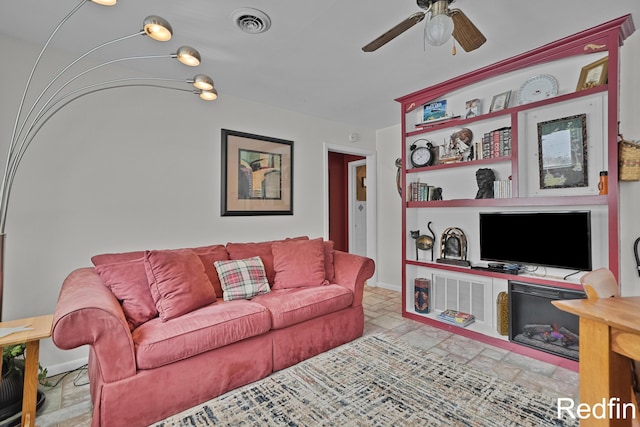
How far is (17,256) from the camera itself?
2.16m

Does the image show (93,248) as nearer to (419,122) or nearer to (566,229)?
(419,122)

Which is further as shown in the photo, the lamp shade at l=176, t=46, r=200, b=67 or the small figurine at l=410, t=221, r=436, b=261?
the small figurine at l=410, t=221, r=436, b=261

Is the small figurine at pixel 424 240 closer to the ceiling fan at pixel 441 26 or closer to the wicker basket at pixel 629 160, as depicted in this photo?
the wicker basket at pixel 629 160

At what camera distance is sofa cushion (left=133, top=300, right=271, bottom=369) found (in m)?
1.68

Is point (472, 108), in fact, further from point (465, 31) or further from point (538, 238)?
point (465, 31)

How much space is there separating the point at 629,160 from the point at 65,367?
174 inches

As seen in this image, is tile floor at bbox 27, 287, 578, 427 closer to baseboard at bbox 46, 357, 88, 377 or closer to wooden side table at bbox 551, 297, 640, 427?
baseboard at bbox 46, 357, 88, 377

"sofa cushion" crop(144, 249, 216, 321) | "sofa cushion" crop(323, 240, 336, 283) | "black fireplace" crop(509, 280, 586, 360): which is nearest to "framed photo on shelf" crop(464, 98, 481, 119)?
"black fireplace" crop(509, 280, 586, 360)

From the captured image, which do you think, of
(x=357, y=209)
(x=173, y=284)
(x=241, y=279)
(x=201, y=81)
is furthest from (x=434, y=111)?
(x=173, y=284)

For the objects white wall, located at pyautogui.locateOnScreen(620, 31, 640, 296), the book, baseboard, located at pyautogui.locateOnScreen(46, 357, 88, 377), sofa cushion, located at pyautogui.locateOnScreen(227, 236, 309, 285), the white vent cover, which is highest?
the white vent cover

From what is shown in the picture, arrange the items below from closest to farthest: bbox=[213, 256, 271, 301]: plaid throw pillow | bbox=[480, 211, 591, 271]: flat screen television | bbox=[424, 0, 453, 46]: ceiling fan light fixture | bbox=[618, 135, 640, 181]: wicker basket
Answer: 1. bbox=[424, 0, 453, 46]: ceiling fan light fixture
2. bbox=[618, 135, 640, 181]: wicker basket
3. bbox=[480, 211, 591, 271]: flat screen television
4. bbox=[213, 256, 271, 301]: plaid throw pillow

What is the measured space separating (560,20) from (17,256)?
418 centimetres

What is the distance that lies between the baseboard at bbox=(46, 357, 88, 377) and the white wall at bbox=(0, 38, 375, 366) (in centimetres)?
4

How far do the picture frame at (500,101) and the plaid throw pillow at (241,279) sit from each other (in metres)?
2.66
